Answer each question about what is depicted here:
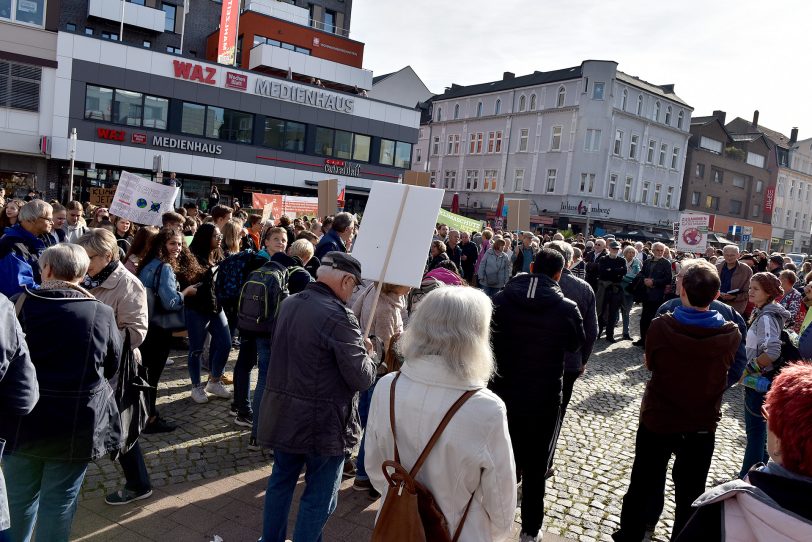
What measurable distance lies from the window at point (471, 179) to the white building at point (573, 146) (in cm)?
9

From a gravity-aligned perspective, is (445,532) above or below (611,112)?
below

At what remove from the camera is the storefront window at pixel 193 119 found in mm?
28844

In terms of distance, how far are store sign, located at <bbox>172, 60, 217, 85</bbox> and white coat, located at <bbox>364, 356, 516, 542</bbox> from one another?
97.7ft

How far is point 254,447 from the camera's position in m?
5.15

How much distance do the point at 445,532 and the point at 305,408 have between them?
1.13 metres

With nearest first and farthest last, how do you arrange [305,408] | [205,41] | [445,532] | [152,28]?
[445,532]
[305,408]
[152,28]
[205,41]

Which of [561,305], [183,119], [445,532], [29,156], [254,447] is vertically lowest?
[254,447]

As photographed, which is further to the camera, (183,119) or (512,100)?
(512,100)

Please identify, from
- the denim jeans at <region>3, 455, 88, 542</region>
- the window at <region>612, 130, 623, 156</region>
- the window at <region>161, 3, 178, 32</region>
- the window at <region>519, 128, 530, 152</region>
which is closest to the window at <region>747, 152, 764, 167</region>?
the window at <region>612, 130, 623, 156</region>

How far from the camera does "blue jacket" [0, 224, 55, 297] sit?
4.75 metres

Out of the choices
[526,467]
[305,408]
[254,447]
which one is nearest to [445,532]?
[305,408]

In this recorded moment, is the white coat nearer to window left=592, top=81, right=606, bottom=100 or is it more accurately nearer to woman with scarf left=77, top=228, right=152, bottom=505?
woman with scarf left=77, top=228, right=152, bottom=505

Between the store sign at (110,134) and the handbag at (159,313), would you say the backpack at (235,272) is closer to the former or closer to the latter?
the handbag at (159,313)

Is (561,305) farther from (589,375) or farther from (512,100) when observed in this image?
(512,100)
